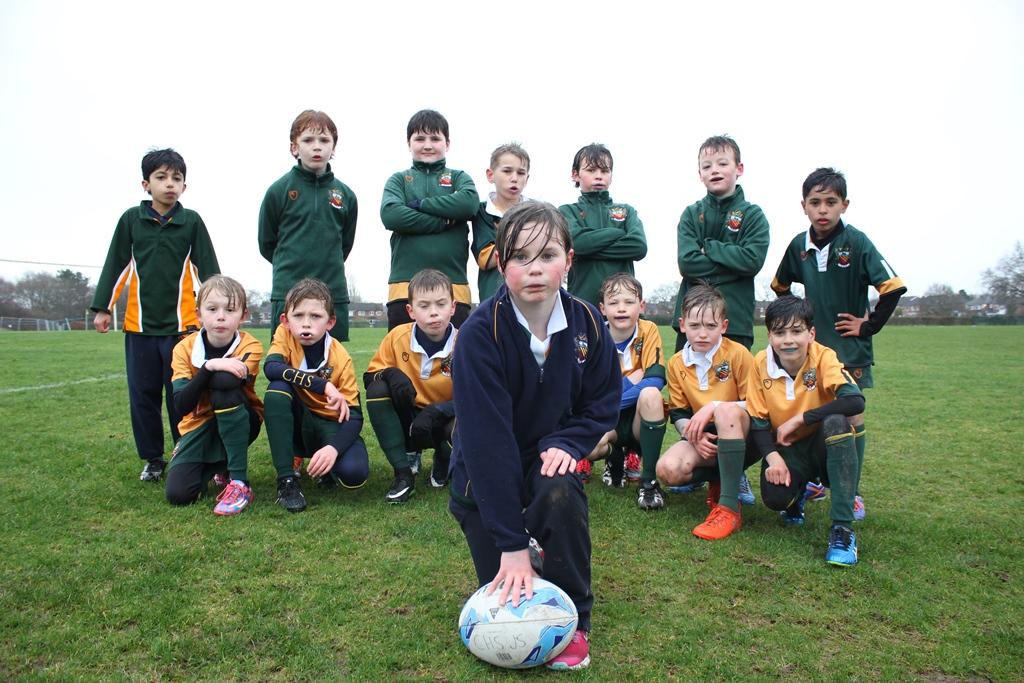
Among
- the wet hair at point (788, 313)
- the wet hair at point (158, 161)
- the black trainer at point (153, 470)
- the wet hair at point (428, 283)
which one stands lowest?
the black trainer at point (153, 470)

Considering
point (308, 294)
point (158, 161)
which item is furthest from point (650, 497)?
point (158, 161)

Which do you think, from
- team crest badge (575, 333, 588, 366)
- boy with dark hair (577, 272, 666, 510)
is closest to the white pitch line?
boy with dark hair (577, 272, 666, 510)

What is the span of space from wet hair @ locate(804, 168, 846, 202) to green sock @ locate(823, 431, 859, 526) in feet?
5.29

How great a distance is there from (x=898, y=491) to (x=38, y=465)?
19.3 ft

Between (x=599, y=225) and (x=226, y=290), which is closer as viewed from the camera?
(x=226, y=290)

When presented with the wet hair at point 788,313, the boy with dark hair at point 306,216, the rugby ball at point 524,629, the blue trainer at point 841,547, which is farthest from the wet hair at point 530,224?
the boy with dark hair at point 306,216

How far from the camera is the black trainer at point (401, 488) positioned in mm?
4312

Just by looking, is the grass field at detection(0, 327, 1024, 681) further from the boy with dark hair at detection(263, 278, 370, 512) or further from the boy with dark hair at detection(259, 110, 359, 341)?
the boy with dark hair at detection(259, 110, 359, 341)

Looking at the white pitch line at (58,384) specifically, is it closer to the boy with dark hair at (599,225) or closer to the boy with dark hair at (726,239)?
the boy with dark hair at (599,225)

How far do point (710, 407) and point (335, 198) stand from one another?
3.03 m

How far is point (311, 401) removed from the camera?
452 cm

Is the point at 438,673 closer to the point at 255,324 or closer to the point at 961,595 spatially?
the point at 961,595

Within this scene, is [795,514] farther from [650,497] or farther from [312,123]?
[312,123]

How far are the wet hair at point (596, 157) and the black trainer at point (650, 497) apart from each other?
235 centimetres
